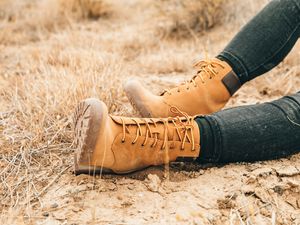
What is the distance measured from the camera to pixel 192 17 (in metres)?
3.93

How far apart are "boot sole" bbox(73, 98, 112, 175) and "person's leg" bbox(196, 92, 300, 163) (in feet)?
1.20

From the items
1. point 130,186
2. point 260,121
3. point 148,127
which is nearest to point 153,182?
point 130,186

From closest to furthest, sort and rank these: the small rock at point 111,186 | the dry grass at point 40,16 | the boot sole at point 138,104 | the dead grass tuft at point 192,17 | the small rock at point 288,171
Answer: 1. the small rock at point 111,186
2. the small rock at point 288,171
3. the boot sole at point 138,104
4. the dead grass tuft at point 192,17
5. the dry grass at point 40,16

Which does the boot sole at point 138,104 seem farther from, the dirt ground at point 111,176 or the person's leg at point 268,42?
the person's leg at point 268,42

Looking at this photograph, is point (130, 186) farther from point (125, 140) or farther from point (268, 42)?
point (268, 42)

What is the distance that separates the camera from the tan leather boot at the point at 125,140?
140 cm

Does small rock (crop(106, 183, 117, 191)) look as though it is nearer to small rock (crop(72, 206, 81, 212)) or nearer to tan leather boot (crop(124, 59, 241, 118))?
small rock (crop(72, 206, 81, 212))

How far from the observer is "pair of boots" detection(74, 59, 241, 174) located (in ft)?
4.64

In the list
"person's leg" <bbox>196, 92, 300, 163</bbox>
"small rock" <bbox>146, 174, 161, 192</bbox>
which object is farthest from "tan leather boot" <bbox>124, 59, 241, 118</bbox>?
"small rock" <bbox>146, 174, 161, 192</bbox>

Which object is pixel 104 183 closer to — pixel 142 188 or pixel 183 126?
pixel 142 188

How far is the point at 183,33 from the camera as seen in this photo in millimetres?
3895

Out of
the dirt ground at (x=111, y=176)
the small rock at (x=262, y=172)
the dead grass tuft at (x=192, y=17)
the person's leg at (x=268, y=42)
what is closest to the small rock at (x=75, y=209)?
the dirt ground at (x=111, y=176)

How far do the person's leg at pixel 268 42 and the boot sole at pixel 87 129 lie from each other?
2.20ft

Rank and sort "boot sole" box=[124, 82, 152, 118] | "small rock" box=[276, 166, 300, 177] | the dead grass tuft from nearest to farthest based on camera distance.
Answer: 1. "small rock" box=[276, 166, 300, 177]
2. "boot sole" box=[124, 82, 152, 118]
3. the dead grass tuft
